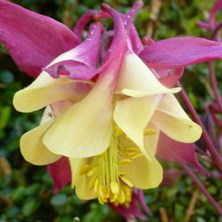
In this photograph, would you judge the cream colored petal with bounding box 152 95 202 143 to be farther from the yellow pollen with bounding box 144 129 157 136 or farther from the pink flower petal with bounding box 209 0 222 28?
the pink flower petal with bounding box 209 0 222 28

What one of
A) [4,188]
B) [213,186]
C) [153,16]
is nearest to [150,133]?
[4,188]

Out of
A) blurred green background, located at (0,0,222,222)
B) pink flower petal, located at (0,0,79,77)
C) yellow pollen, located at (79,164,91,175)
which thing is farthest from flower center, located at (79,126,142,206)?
blurred green background, located at (0,0,222,222)

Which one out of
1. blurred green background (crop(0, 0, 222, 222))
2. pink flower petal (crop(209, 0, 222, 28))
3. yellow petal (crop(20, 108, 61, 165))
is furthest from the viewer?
blurred green background (crop(0, 0, 222, 222))

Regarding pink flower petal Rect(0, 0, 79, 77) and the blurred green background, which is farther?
the blurred green background

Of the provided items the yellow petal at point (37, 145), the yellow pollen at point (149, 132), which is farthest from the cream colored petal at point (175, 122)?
the yellow petal at point (37, 145)

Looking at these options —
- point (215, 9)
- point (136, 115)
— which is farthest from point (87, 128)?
point (215, 9)

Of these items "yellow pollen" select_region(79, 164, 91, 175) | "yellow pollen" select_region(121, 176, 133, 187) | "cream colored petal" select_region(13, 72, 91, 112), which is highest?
"cream colored petal" select_region(13, 72, 91, 112)

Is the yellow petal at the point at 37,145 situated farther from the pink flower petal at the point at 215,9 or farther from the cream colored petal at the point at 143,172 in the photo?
the pink flower petal at the point at 215,9
